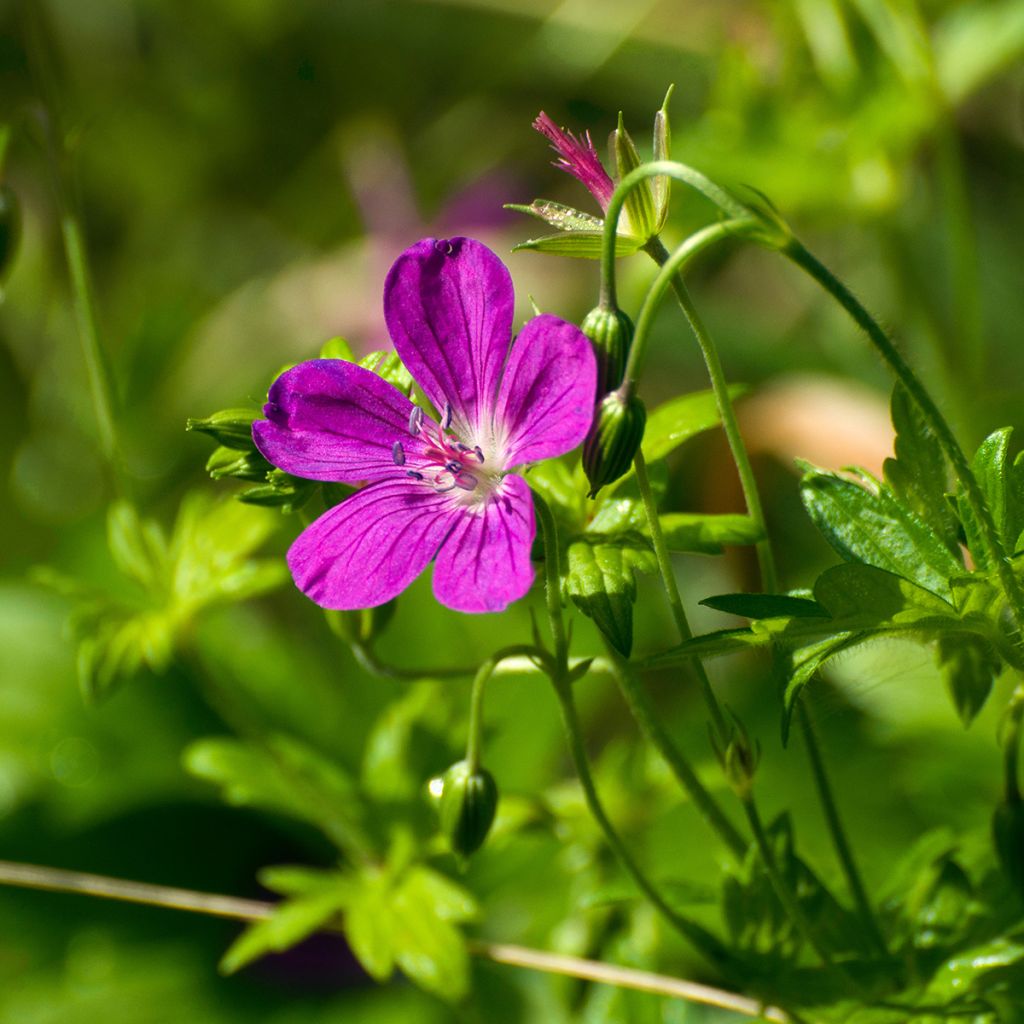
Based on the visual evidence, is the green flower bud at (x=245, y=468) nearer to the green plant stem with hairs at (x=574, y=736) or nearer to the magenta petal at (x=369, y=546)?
the magenta petal at (x=369, y=546)

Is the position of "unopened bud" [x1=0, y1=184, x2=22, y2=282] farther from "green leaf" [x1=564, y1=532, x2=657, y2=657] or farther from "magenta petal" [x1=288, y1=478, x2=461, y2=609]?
"green leaf" [x1=564, y1=532, x2=657, y2=657]

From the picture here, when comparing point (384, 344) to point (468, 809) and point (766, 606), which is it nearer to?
point (468, 809)

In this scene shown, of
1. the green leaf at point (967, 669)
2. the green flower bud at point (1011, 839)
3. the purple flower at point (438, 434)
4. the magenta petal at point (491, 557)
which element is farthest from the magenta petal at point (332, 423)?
the green flower bud at point (1011, 839)

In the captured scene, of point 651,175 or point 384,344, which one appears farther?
point 384,344

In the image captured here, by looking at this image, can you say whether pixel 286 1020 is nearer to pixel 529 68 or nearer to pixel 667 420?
pixel 667 420

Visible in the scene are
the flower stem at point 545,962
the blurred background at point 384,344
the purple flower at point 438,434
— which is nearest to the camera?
the purple flower at point 438,434

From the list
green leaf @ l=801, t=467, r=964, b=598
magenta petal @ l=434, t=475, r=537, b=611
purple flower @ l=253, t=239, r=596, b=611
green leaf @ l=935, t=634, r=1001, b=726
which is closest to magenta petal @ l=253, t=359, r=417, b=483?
purple flower @ l=253, t=239, r=596, b=611

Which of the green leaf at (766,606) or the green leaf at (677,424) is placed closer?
the green leaf at (766,606)

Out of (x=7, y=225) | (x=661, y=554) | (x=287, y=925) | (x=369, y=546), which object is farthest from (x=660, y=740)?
(x=7, y=225)
